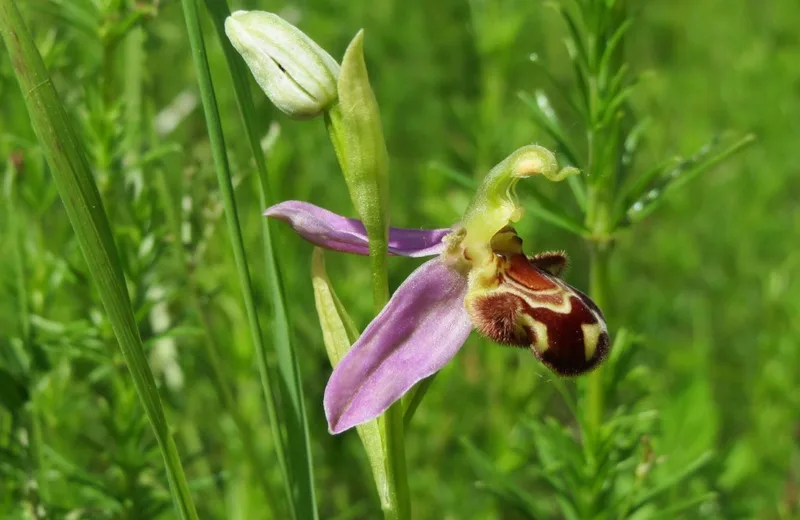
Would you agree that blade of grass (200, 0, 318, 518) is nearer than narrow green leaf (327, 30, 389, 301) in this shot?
No

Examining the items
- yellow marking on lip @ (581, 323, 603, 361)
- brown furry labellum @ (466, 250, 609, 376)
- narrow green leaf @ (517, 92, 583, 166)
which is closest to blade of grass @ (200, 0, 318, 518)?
brown furry labellum @ (466, 250, 609, 376)

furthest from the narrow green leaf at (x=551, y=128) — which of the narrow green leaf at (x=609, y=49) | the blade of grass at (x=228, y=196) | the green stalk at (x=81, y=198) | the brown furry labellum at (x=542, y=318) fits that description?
the green stalk at (x=81, y=198)

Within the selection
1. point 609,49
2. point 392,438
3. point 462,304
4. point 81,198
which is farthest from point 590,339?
point 81,198

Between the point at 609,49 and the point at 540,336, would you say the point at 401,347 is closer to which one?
the point at 540,336

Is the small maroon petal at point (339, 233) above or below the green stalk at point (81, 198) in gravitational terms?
below

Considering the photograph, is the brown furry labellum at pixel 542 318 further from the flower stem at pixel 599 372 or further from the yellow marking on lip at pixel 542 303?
the flower stem at pixel 599 372

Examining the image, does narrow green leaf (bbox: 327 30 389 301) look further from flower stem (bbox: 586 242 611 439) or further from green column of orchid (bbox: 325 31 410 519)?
flower stem (bbox: 586 242 611 439)
